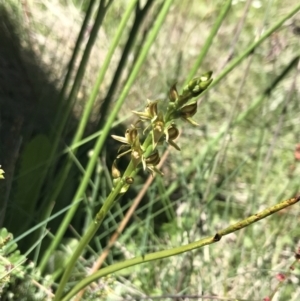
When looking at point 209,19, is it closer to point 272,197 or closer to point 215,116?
point 215,116

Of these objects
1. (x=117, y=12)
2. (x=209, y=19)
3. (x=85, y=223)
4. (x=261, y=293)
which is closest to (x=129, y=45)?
(x=85, y=223)

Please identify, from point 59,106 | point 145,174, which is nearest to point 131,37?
point 59,106

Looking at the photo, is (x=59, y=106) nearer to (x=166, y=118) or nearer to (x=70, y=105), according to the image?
(x=70, y=105)

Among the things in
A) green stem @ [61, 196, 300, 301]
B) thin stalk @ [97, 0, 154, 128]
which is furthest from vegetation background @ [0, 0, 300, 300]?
green stem @ [61, 196, 300, 301]

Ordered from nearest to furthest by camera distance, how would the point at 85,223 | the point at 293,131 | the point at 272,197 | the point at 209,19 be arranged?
the point at 85,223 → the point at 272,197 → the point at 293,131 → the point at 209,19

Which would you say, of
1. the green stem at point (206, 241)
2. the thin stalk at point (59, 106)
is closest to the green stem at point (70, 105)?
the thin stalk at point (59, 106)

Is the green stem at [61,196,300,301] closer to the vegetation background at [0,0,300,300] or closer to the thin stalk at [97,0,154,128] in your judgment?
the vegetation background at [0,0,300,300]

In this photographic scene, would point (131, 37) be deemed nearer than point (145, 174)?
Yes

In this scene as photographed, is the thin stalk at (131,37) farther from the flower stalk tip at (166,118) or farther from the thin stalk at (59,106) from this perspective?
the flower stalk tip at (166,118)
